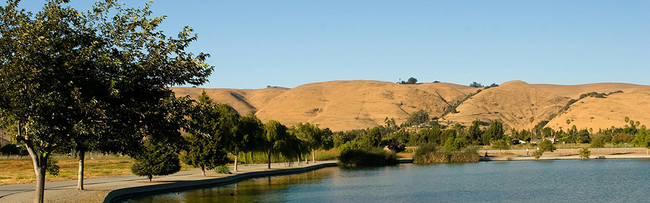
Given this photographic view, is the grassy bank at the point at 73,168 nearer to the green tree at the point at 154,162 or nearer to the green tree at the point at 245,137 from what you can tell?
the green tree at the point at 245,137

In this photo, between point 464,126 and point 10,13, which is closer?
point 10,13

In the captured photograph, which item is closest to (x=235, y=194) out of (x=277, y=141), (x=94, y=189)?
(x=94, y=189)

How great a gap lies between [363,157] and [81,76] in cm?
5575

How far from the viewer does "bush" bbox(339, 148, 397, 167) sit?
71.4 meters

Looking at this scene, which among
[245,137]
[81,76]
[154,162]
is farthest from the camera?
[245,137]

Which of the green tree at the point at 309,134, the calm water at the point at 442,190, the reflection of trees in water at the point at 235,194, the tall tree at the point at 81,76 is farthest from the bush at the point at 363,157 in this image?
the tall tree at the point at 81,76

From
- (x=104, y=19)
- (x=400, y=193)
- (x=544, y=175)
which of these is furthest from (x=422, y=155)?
(x=104, y=19)

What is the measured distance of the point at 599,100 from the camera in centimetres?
19462

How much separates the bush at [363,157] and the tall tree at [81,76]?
51.5 m

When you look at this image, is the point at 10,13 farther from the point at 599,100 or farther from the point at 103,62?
the point at 599,100

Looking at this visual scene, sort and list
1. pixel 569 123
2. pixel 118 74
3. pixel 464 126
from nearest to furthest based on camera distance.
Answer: pixel 118 74 → pixel 569 123 → pixel 464 126

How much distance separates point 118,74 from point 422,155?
60.3 m

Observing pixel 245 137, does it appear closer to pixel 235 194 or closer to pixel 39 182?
pixel 235 194

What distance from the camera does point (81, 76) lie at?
1814cm
